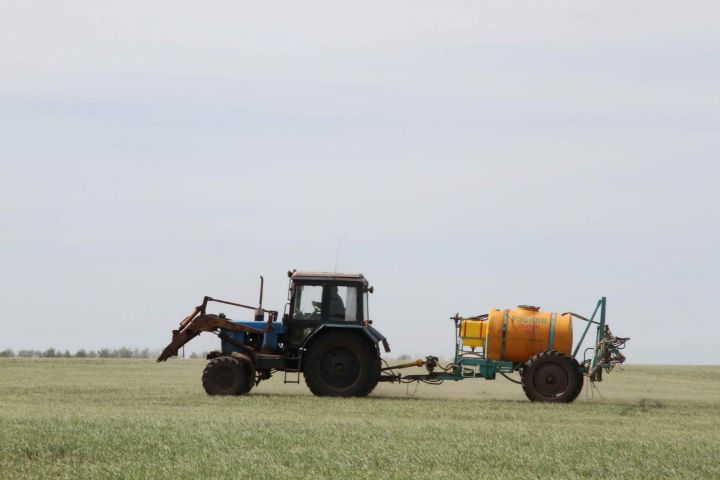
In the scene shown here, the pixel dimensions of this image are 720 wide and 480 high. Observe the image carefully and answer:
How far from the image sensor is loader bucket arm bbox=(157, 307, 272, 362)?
2612 centimetres

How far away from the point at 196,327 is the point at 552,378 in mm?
8020

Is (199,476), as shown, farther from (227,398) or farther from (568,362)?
(568,362)

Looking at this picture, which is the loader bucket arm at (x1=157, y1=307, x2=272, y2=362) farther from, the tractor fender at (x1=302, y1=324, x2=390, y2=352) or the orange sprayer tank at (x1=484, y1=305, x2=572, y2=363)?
the orange sprayer tank at (x1=484, y1=305, x2=572, y2=363)

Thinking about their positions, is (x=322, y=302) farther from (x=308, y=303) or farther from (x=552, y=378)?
(x=552, y=378)

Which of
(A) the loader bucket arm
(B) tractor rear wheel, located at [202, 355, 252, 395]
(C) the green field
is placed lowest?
(C) the green field

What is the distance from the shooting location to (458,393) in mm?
28234

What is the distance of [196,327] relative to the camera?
2628 cm

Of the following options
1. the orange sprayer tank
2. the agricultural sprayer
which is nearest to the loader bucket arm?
the agricultural sprayer

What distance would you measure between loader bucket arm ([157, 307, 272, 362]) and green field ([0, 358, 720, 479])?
1.10 meters

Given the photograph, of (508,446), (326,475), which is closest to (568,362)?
(508,446)

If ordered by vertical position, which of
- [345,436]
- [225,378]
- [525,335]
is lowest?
[345,436]

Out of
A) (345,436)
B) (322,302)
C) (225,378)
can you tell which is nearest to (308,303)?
(322,302)

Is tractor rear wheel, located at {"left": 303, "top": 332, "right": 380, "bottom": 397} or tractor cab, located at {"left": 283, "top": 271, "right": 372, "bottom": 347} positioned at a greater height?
tractor cab, located at {"left": 283, "top": 271, "right": 372, "bottom": 347}

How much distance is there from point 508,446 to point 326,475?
350 centimetres
